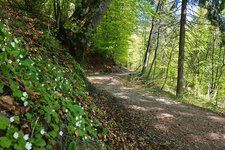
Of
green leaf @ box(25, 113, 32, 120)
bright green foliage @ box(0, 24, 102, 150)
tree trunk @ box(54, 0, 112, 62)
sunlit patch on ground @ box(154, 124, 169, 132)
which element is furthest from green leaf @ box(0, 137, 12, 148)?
tree trunk @ box(54, 0, 112, 62)

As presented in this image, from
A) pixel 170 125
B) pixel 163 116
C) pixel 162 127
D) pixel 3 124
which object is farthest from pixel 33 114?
pixel 163 116

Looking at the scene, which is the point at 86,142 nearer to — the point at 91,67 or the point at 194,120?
the point at 194,120

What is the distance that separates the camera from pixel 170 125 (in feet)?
23.4

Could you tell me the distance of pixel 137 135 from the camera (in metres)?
5.82

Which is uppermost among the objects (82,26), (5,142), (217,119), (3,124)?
(82,26)

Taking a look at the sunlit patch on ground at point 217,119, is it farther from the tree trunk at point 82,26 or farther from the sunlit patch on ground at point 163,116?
the tree trunk at point 82,26

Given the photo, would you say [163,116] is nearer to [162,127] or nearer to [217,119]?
[162,127]

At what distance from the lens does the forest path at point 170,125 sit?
5988 millimetres

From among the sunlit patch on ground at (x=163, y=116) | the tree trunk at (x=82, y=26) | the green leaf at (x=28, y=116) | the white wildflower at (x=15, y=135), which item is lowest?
the sunlit patch on ground at (x=163, y=116)

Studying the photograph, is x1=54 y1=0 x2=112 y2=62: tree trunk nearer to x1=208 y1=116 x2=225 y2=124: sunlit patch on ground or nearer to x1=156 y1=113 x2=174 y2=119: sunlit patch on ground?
x1=156 y1=113 x2=174 y2=119: sunlit patch on ground

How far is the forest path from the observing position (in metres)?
5.99

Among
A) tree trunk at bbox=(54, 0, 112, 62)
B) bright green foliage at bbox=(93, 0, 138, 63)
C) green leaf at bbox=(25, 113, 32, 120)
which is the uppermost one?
bright green foliage at bbox=(93, 0, 138, 63)

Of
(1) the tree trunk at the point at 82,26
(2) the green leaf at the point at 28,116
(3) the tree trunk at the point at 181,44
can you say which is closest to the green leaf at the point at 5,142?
(2) the green leaf at the point at 28,116

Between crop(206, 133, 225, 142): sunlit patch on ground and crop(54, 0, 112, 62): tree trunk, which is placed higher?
crop(54, 0, 112, 62): tree trunk
